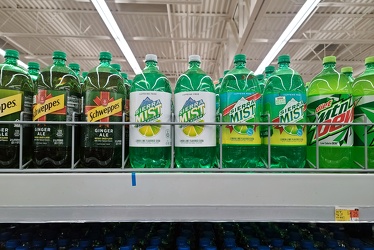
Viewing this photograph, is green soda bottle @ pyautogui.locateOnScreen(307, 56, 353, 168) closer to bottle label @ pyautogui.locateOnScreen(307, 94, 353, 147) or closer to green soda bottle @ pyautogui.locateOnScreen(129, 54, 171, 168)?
bottle label @ pyautogui.locateOnScreen(307, 94, 353, 147)

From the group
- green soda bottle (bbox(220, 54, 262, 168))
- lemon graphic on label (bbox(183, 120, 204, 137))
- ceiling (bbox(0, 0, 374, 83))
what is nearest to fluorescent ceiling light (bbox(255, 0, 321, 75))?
ceiling (bbox(0, 0, 374, 83))

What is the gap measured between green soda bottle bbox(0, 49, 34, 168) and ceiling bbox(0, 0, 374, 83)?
4.11 metres

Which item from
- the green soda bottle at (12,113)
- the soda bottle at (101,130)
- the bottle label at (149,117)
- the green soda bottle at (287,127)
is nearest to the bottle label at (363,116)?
the green soda bottle at (287,127)

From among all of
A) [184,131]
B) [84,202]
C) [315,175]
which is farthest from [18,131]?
[315,175]

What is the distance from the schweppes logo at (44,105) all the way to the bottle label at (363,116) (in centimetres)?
111

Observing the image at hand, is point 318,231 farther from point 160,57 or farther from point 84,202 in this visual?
point 160,57

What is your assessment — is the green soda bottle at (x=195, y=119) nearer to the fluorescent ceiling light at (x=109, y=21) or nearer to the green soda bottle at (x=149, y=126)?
the green soda bottle at (x=149, y=126)

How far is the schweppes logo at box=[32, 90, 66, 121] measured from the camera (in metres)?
1.00

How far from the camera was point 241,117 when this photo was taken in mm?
998

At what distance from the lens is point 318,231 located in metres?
1.42

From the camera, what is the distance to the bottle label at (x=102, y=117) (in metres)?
1.00

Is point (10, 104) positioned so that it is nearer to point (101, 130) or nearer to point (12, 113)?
point (12, 113)

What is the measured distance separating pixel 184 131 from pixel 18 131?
1.94 ft

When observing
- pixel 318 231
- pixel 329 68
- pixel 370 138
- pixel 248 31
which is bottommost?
pixel 318 231
